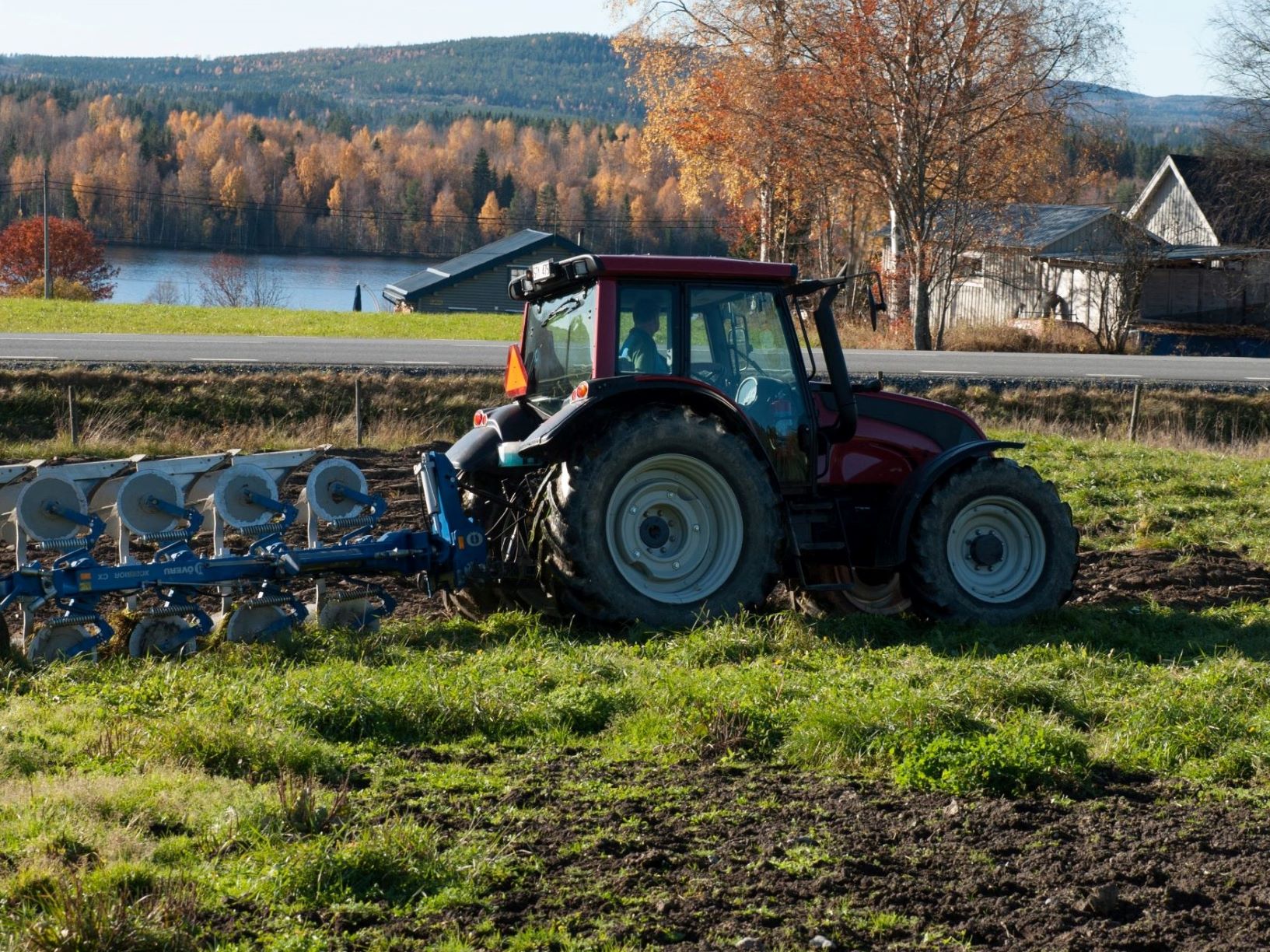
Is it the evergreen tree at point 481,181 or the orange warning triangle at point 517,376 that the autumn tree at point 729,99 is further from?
the evergreen tree at point 481,181

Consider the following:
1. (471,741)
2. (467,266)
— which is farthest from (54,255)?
(471,741)

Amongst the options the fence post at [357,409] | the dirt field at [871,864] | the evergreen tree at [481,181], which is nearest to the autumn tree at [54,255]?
the evergreen tree at [481,181]

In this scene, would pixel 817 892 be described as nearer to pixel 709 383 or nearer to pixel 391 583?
pixel 709 383

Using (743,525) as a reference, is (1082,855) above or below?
below

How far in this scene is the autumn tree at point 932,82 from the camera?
1238 inches

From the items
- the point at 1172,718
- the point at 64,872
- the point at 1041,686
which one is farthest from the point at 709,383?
the point at 64,872

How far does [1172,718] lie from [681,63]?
32.7 meters

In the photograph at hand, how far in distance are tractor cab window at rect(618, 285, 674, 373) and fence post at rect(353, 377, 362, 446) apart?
884 centimetres

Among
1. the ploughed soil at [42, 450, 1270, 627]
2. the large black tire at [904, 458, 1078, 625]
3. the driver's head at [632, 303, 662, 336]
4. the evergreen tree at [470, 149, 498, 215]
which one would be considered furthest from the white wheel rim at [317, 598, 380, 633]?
the evergreen tree at [470, 149, 498, 215]

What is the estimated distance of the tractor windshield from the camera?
8289 mm

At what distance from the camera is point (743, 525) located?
8125 millimetres

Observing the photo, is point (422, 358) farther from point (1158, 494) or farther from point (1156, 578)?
point (1156, 578)

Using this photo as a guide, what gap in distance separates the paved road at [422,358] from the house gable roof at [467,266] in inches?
1139

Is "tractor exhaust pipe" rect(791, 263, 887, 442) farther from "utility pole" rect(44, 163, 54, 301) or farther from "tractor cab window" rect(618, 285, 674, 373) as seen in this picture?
"utility pole" rect(44, 163, 54, 301)
